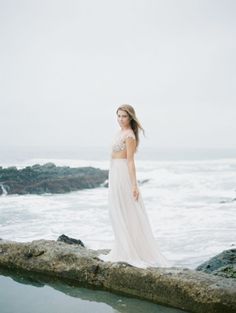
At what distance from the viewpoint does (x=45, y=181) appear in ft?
102

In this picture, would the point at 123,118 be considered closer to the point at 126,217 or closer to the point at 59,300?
the point at 126,217

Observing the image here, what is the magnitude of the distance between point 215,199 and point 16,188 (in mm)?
13818

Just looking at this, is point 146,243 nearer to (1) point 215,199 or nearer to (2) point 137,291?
(2) point 137,291

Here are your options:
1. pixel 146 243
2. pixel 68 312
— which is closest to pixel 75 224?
pixel 146 243

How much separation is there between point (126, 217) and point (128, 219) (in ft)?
0.11

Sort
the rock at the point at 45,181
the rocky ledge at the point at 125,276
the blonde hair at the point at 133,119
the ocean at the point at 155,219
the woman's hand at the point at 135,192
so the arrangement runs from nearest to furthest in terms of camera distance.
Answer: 1. the rocky ledge at the point at 125,276
2. the blonde hair at the point at 133,119
3. the woman's hand at the point at 135,192
4. the ocean at the point at 155,219
5. the rock at the point at 45,181

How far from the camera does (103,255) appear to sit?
519 centimetres

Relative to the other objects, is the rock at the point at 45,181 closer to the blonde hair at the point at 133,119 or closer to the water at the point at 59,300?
the blonde hair at the point at 133,119

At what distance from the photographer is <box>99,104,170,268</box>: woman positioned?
5055mm

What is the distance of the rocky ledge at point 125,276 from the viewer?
12.7 feet

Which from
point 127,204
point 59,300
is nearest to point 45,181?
point 127,204

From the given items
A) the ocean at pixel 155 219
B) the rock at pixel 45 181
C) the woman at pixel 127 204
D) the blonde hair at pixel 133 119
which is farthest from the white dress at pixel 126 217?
the rock at pixel 45 181

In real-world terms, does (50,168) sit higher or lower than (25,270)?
higher

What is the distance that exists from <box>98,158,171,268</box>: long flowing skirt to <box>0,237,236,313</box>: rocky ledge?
0.45 m
